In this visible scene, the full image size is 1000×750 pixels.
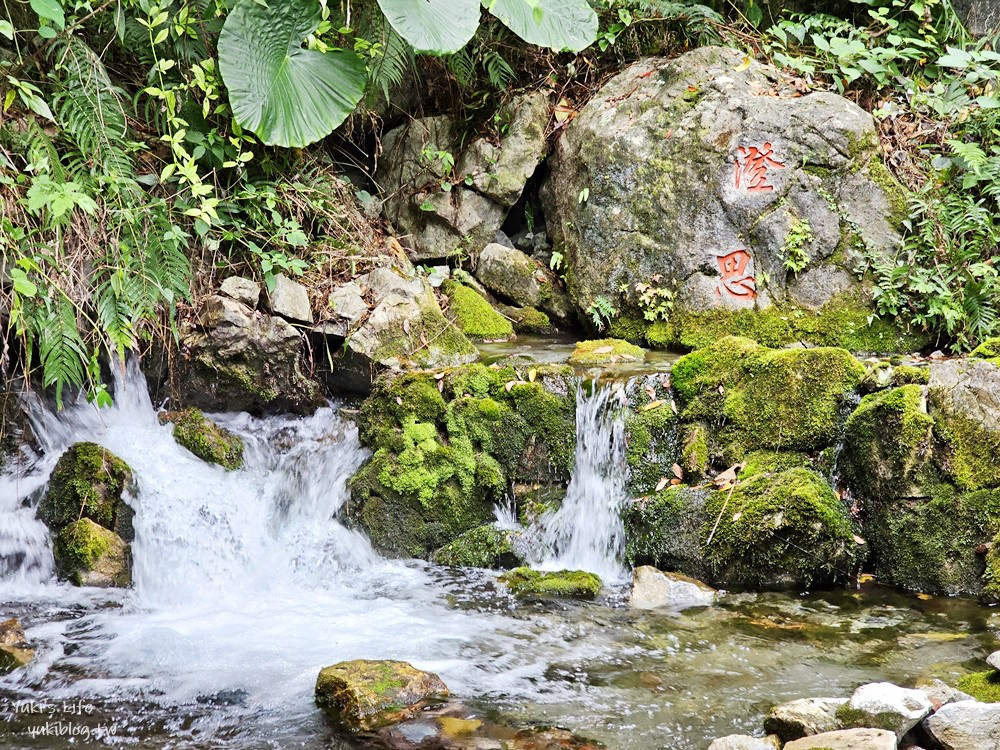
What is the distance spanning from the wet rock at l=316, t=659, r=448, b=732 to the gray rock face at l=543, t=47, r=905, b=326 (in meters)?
4.15

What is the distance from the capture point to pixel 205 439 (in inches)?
215

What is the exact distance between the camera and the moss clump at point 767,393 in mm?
4832

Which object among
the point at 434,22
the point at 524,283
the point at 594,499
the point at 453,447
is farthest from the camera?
the point at 524,283

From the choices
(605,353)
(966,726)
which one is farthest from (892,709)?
(605,353)

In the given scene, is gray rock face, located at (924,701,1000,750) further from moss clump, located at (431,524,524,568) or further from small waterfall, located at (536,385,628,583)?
moss clump, located at (431,524,524,568)

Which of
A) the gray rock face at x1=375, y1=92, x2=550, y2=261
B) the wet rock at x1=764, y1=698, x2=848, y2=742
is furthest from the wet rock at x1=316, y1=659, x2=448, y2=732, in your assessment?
the gray rock face at x1=375, y1=92, x2=550, y2=261

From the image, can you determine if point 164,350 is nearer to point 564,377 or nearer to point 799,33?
point 564,377

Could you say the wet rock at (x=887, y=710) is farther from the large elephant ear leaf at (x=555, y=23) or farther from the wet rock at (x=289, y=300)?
the wet rock at (x=289, y=300)

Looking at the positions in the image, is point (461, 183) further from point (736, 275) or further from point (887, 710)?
point (887, 710)

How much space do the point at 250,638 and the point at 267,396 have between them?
2157 millimetres

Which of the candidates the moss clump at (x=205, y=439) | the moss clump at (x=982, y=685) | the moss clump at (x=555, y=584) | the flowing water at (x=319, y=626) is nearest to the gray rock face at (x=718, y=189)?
the flowing water at (x=319, y=626)

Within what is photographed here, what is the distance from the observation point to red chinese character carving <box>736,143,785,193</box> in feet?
21.0

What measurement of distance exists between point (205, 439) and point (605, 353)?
2.94 m

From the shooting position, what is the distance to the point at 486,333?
6996mm
